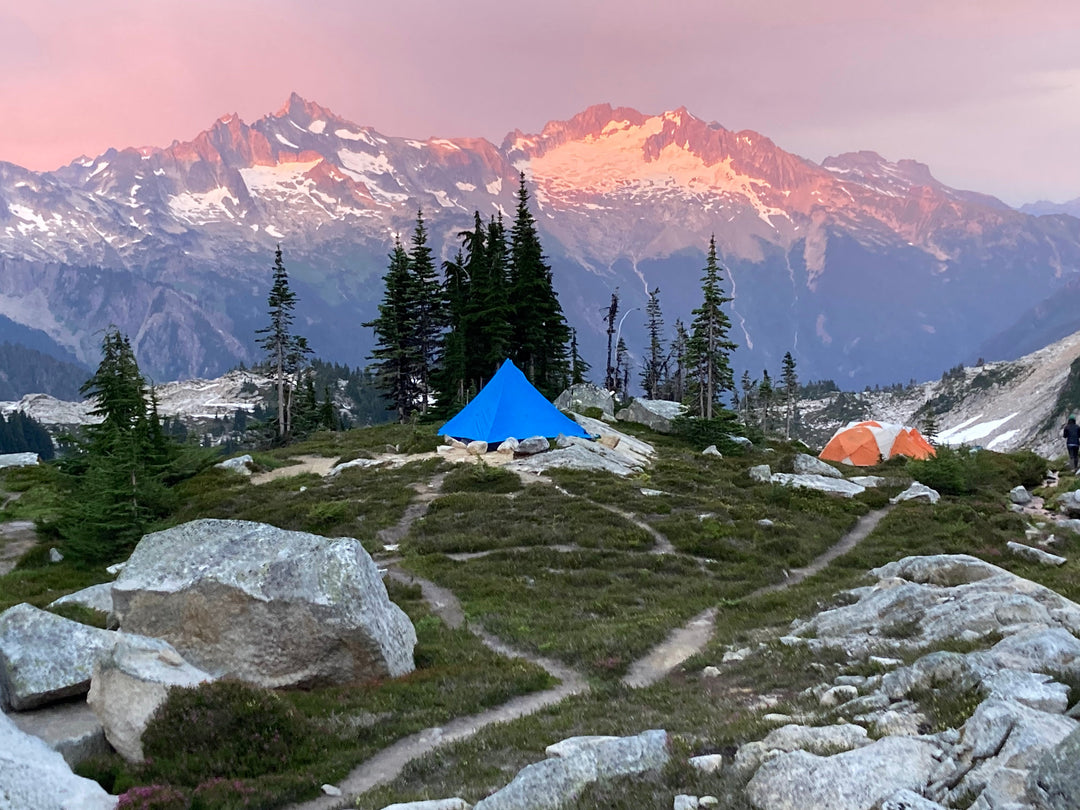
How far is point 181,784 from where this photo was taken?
10.1 m

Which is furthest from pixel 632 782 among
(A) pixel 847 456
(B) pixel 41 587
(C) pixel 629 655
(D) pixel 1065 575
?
(A) pixel 847 456

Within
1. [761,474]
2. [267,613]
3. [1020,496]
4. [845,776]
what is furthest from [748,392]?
[845,776]

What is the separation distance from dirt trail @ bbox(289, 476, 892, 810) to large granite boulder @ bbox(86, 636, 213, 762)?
9.86 ft

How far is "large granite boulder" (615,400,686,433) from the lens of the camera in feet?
198

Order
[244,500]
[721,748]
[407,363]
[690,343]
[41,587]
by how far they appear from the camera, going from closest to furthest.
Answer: [721,748] → [41,587] → [244,500] → [690,343] → [407,363]

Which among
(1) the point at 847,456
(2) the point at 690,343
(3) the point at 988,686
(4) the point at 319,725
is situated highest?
(2) the point at 690,343

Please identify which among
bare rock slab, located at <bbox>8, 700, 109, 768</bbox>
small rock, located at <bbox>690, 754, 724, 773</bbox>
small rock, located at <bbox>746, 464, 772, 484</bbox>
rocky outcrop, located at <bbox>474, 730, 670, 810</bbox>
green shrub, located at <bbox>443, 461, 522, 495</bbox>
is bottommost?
small rock, located at <bbox>746, 464, 772, 484</bbox>

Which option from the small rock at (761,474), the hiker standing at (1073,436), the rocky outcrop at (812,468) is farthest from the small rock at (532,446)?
the hiker standing at (1073,436)

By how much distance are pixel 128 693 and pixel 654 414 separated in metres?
52.7

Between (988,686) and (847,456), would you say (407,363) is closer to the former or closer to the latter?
(847,456)

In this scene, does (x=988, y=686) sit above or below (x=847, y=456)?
above

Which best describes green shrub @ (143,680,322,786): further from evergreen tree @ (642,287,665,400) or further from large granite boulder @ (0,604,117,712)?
evergreen tree @ (642,287,665,400)

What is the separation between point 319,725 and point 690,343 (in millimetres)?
56431

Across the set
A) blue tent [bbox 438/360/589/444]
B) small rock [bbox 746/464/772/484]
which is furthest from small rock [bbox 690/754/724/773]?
blue tent [bbox 438/360/589/444]
